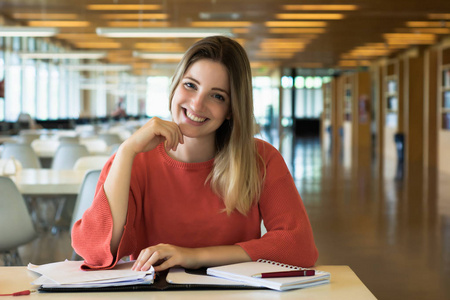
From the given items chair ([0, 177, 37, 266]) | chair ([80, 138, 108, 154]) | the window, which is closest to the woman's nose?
chair ([0, 177, 37, 266])

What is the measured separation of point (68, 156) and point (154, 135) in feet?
13.3

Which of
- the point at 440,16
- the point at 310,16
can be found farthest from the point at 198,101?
the point at 440,16

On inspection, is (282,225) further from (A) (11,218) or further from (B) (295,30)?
(B) (295,30)

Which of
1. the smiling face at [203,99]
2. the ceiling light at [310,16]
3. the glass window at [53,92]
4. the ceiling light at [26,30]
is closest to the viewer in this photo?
the smiling face at [203,99]

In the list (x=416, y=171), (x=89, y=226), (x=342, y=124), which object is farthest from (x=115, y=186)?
(x=342, y=124)

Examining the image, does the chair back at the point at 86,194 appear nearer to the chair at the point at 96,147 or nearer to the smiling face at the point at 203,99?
the smiling face at the point at 203,99

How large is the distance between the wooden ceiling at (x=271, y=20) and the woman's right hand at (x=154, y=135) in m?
9.19

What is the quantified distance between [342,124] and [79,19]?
39.6ft

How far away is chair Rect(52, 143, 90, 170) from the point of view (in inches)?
214

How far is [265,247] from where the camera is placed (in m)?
1.61

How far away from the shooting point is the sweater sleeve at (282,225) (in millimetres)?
1609

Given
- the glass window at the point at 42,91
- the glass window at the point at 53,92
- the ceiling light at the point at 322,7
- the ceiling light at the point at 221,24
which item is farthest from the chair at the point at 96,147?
the glass window at the point at 53,92

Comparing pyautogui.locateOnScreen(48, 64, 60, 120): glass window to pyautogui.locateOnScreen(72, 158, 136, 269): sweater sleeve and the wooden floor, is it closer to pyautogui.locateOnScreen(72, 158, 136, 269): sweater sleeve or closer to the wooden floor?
the wooden floor

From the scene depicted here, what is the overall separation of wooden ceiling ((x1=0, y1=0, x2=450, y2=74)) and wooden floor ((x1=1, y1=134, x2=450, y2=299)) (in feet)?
9.96
